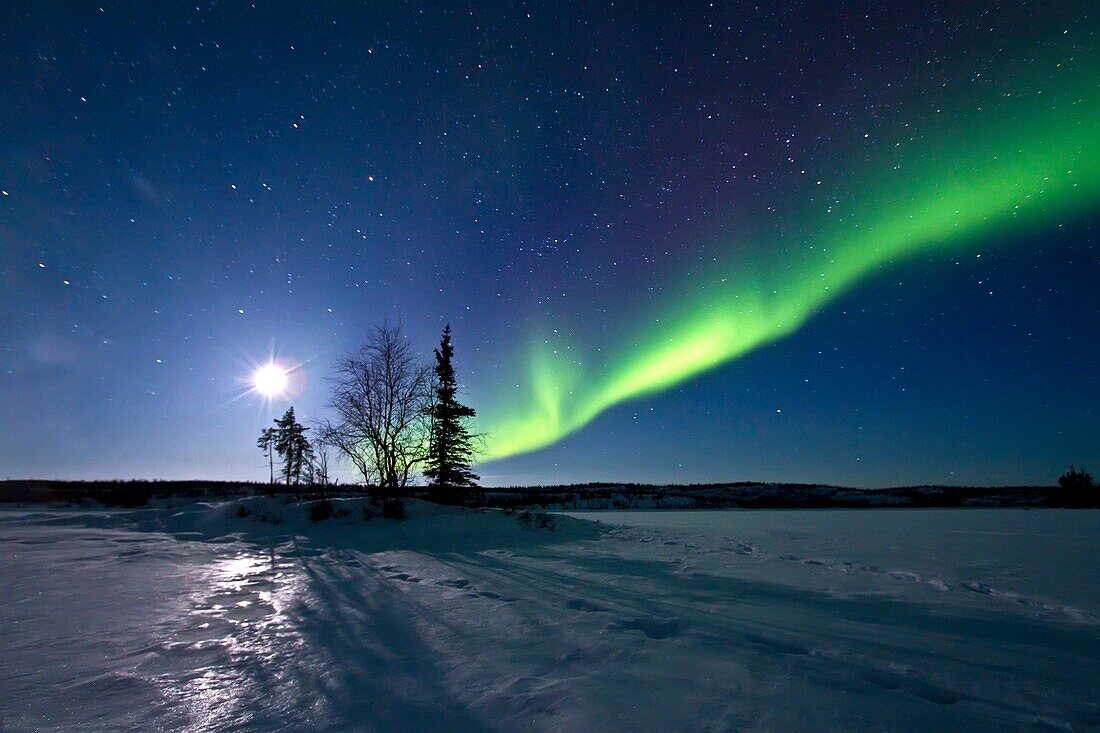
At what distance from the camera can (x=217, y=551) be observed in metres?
10.3

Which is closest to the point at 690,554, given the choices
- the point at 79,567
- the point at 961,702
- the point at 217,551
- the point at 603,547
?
the point at 603,547

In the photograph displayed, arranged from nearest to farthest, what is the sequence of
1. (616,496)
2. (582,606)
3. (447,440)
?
(582,606) < (447,440) < (616,496)

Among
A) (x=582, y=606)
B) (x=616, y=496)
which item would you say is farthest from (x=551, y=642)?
(x=616, y=496)

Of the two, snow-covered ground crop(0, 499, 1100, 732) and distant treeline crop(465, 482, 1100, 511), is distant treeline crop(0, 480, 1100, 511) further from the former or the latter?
snow-covered ground crop(0, 499, 1100, 732)

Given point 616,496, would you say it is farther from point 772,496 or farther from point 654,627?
point 654,627

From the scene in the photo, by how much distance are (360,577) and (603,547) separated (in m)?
5.93

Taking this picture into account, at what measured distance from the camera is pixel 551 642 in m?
4.23

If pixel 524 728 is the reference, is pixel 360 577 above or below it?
below

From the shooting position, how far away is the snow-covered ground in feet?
9.37

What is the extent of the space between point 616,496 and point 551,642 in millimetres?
51757

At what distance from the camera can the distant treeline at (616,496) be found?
1232 inches

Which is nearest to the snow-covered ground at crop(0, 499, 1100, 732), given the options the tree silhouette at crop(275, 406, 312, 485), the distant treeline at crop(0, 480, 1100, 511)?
the distant treeline at crop(0, 480, 1100, 511)

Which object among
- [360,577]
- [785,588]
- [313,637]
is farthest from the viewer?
[360,577]

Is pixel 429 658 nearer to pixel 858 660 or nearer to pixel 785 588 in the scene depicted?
pixel 858 660
